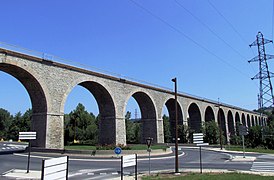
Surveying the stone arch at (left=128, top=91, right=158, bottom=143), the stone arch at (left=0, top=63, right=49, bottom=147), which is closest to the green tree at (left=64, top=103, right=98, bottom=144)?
the stone arch at (left=128, top=91, right=158, bottom=143)

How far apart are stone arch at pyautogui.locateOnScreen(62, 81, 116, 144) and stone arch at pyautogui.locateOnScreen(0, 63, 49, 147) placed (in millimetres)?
7541

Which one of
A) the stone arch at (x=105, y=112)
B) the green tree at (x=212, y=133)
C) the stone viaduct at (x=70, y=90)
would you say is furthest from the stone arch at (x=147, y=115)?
the green tree at (x=212, y=133)

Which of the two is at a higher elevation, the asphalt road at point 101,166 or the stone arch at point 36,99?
the stone arch at point 36,99

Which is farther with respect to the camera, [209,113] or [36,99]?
[209,113]

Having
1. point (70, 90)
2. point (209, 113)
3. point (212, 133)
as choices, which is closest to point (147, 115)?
point (212, 133)

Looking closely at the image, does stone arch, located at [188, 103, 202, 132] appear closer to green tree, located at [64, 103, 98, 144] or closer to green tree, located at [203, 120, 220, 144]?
green tree, located at [203, 120, 220, 144]

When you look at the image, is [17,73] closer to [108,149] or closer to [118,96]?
[108,149]

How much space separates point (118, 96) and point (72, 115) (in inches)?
1013

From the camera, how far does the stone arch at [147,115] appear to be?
43.0 metres

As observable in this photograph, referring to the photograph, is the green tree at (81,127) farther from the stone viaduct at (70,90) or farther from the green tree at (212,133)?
the green tree at (212,133)

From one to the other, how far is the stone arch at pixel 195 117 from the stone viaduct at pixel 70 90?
1301mm

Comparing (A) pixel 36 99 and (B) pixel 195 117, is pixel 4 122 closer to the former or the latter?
(B) pixel 195 117

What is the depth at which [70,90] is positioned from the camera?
29.4 meters

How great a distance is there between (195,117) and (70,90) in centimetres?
3625
